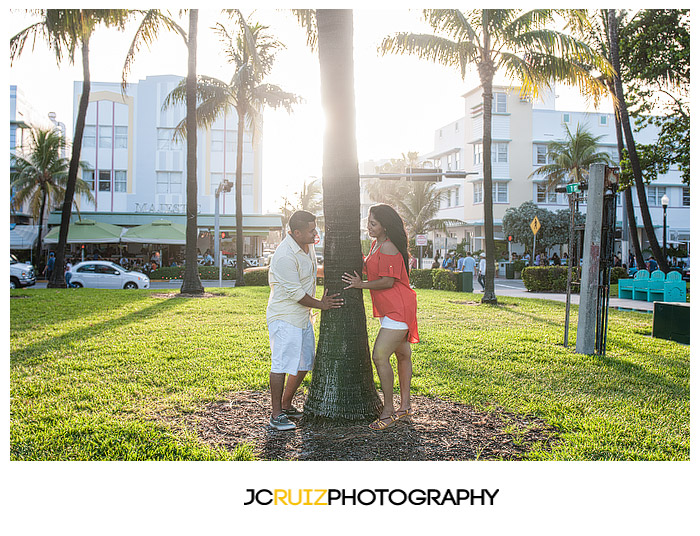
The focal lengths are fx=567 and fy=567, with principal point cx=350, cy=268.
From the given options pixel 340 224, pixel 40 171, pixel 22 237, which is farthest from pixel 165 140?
pixel 340 224

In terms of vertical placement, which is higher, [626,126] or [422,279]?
[626,126]

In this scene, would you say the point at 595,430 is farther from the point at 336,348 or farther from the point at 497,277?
the point at 497,277

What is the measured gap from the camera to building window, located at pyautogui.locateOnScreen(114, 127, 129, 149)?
4203cm

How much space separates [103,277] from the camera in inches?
867

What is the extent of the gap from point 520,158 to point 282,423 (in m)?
41.9

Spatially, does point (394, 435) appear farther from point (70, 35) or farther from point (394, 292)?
point (70, 35)

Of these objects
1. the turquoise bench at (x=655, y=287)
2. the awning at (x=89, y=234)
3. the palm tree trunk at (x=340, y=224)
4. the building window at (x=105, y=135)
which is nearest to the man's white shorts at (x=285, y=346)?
the palm tree trunk at (x=340, y=224)

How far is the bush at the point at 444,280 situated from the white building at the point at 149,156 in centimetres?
2174

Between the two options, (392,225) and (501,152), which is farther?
(501,152)

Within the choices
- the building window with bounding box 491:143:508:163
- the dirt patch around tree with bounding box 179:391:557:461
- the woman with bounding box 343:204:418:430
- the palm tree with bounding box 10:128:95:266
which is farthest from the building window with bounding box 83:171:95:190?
the woman with bounding box 343:204:418:430

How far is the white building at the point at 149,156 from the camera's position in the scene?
136 feet

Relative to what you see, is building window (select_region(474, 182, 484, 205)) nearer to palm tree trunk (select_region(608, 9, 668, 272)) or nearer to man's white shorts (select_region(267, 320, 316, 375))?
palm tree trunk (select_region(608, 9, 668, 272))

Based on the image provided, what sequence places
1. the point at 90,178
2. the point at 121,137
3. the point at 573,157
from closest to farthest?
the point at 573,157, the point at 90,178, the point at 121,137

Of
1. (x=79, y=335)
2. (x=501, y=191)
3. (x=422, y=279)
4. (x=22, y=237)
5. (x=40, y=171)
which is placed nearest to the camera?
(x=79, y=335)
